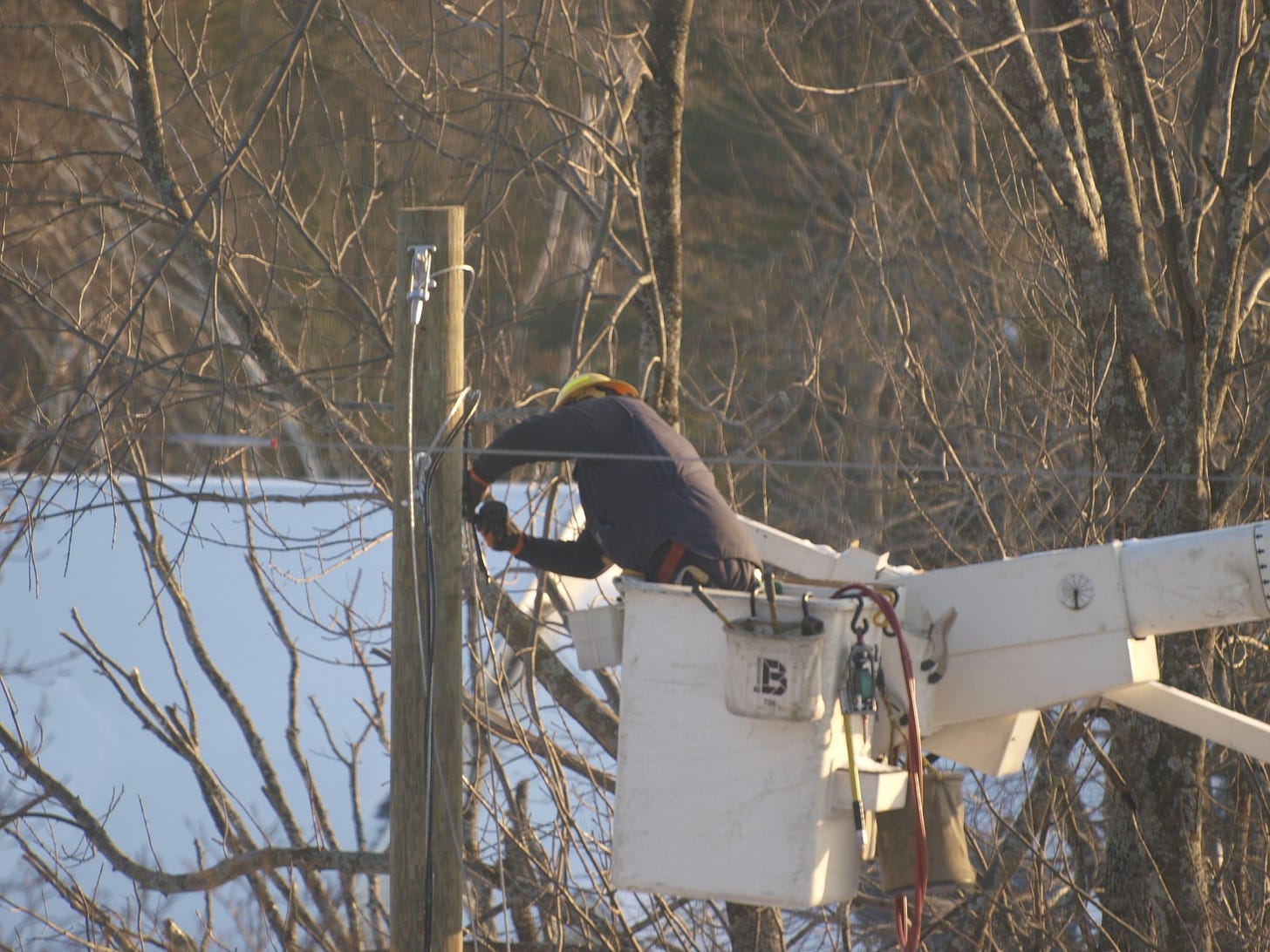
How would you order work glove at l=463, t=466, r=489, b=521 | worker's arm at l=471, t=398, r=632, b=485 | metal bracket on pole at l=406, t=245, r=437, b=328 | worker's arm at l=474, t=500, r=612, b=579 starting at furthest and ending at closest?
1. worker's arm at l=474, t=500, r=612, b=579
2. work glove at l=463, t=466, r=489, b=521
3. worker's arm at l=471, t=398, r=632, b=485
4. metal bracket on pole at l=406, t=245, r=437, b=328

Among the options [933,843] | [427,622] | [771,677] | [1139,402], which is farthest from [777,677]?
[1139,402]

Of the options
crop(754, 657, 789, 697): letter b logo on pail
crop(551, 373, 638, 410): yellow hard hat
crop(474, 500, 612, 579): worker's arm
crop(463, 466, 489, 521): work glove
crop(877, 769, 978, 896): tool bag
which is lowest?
crop(877, 769, 978, 896): tool bag

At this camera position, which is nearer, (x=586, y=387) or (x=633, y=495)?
(x=633, y=495)

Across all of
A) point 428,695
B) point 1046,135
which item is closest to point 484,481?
point 428,695

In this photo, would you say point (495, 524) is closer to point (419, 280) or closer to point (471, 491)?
point (471, 491)

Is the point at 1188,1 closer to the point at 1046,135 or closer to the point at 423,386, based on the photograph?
the point at 1046,135

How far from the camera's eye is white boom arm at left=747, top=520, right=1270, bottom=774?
2.78 metres

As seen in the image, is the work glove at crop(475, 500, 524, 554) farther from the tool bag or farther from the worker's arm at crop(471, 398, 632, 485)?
the tool bag

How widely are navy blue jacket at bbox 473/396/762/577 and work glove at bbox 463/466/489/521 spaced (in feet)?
0.07

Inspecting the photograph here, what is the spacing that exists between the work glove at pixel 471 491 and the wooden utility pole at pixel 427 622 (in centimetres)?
20

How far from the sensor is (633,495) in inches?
164

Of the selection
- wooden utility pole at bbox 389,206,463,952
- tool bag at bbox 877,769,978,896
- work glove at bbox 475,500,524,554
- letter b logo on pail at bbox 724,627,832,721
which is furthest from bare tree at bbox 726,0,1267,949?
letter b logo on pail at bbox 724,627,832,721

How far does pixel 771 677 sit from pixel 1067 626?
0.65m

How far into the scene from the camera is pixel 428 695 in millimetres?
3785
